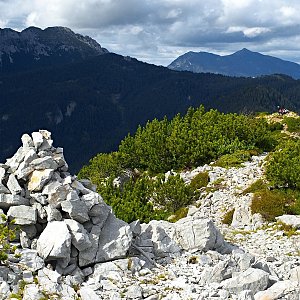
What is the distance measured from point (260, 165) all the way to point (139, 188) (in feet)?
36.6

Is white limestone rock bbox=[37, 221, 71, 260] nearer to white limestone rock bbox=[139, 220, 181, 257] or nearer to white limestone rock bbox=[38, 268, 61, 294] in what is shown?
white limestone rock bbox=[38, 268, 61, 294]

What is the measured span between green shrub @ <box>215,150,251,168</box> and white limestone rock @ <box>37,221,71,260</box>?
24160mm

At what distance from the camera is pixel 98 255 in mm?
13812

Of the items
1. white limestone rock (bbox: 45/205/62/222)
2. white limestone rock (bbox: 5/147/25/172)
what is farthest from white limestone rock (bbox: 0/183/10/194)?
white limestone rock (bbox: 45/205/62/222)

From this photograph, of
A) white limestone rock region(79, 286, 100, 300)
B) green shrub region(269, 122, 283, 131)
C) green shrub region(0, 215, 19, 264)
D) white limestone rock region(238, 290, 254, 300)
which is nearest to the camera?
white limestone rock region(238, 290, 254, 300)

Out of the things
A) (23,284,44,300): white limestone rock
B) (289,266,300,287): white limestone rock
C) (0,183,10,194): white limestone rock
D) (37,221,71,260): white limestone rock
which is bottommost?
(289,266,300,287): white limestone rock

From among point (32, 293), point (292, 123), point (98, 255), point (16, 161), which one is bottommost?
point (32, 293)

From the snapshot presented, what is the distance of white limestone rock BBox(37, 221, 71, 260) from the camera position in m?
12.8

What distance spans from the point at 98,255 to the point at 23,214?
2.79 m

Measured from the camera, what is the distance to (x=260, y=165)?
35.3 meters

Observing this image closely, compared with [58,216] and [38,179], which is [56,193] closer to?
[58,216]

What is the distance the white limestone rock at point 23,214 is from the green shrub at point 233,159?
24.0 m

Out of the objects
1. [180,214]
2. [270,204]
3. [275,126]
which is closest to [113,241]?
[180,214]

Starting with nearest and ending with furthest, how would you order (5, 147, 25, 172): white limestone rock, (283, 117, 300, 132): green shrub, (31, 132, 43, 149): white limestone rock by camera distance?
(5, 147, 25, 172): white limestone rock, (31, 132, 43, 149): white limestone rock, (283, 117, 300, 132): green shrub
